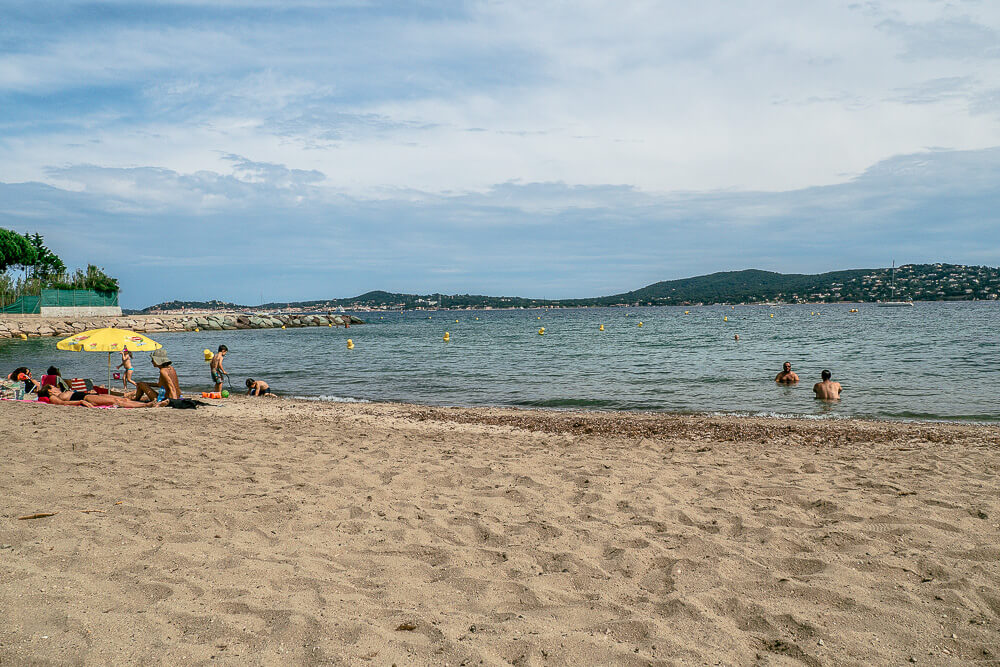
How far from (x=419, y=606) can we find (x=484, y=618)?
411 mm

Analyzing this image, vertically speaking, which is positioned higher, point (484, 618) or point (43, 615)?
point (43, 615)

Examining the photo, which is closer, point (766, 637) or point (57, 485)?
point (766, 637)

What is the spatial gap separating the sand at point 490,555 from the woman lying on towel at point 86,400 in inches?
162

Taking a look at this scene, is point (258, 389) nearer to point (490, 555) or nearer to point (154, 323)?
point (490, 555)

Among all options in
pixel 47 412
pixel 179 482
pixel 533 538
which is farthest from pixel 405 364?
pixel 533 538

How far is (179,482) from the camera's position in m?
5.95

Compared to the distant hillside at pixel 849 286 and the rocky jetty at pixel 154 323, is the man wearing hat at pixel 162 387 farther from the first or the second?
the distant hillside at pixel 849 286

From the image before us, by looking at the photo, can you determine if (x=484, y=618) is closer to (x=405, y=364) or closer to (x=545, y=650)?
(x=545, y=650)

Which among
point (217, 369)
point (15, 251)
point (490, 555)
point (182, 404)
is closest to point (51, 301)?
point (15, 251)

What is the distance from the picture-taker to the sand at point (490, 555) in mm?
3121

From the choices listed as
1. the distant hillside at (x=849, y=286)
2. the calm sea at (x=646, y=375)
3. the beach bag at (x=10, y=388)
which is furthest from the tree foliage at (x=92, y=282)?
the distant hillside at (x=849, y=286)

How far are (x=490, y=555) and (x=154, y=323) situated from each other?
65.5 metres

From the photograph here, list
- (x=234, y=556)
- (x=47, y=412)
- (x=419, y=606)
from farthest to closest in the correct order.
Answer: (x=47, y=412), (x=234, y=556), (x=419, y=606)

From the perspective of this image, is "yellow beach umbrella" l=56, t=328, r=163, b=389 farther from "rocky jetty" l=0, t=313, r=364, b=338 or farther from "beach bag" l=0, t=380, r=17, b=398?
"rocky jetty" l=0, t=313, r=364, b=338
